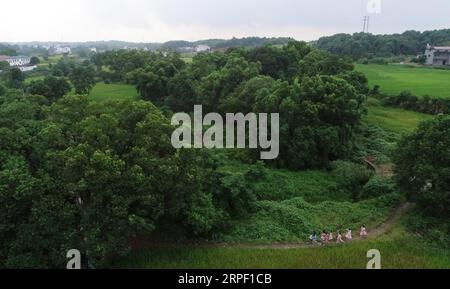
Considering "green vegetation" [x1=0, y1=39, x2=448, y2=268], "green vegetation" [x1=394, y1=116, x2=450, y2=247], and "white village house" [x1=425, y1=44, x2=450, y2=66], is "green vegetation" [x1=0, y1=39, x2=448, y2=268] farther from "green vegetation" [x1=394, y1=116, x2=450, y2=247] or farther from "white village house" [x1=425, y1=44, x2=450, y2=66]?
"white village house" [x1=425, y1=44, x2=450, y2=66]

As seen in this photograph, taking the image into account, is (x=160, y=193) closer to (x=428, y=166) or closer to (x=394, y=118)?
(x=428, y=166)

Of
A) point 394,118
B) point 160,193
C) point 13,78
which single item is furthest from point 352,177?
point 13,78

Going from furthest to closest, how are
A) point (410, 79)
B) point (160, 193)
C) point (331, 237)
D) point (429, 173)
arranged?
point (410, 79) → point (429, 173) → point (331, 237) → point (160, 193)

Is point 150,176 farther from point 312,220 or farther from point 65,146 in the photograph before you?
point 312,220

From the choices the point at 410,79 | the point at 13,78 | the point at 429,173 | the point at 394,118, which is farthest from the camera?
the point at 410,79
